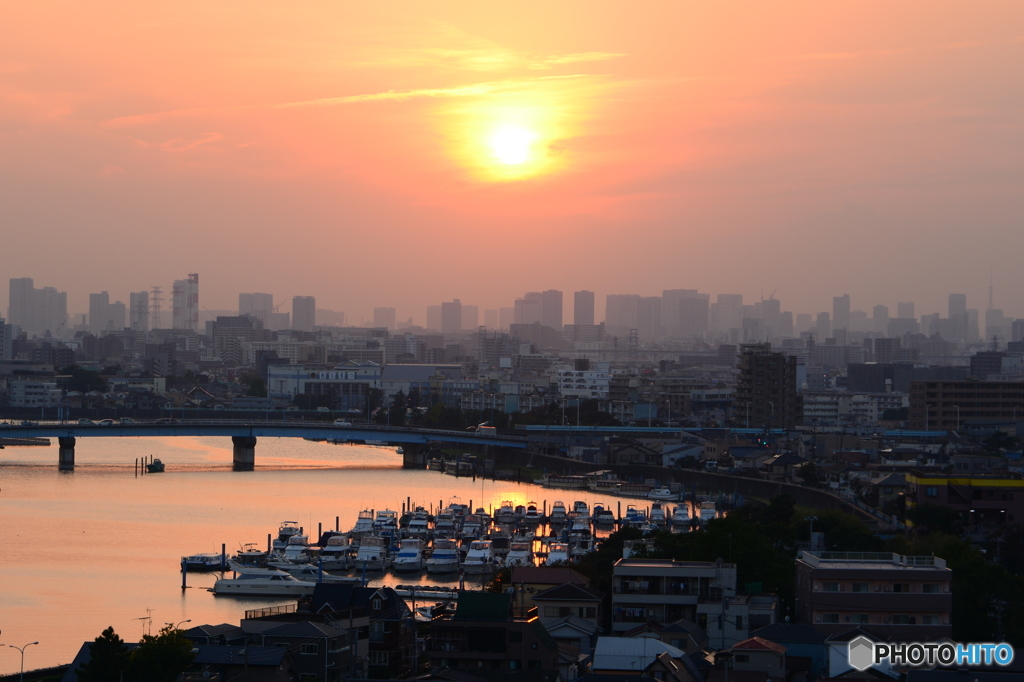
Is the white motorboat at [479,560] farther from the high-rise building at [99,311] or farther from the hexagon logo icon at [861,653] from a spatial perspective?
the high-rise building at [99,311]

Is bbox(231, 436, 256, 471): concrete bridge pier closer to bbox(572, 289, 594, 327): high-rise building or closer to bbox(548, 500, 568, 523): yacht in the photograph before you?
bbox(548, 500, 568, 523): yacht

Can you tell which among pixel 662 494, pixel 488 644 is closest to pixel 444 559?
pixel 488 644

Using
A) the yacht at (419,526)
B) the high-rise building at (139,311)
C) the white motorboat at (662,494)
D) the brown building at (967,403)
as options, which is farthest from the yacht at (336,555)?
the high-rise building at (139,311)

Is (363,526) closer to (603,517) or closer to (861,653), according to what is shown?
(603,517)

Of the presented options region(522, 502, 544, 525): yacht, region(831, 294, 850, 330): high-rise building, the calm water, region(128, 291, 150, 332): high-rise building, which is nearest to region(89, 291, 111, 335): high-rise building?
region(128, 291, 150, 332): high-rise building

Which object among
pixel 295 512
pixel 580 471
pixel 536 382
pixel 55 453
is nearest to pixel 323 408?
pixel 536 382
